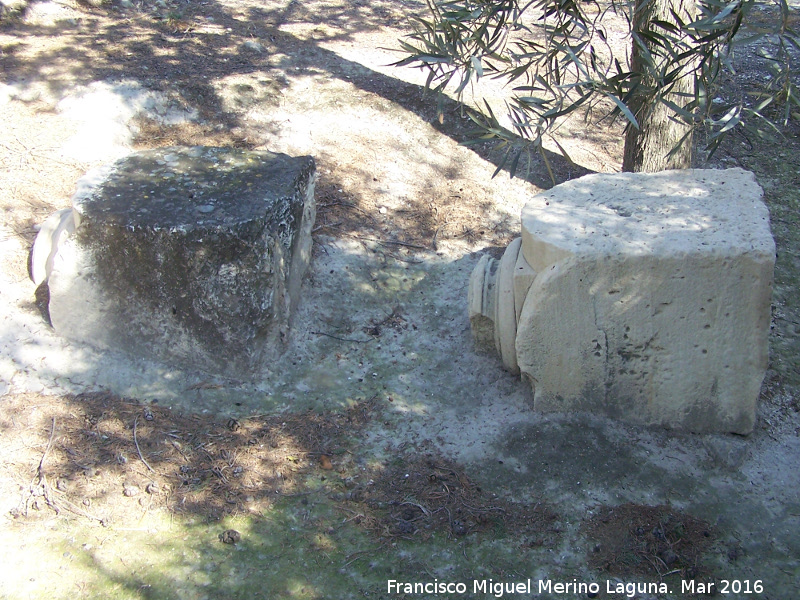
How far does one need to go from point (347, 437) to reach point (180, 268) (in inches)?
56.7

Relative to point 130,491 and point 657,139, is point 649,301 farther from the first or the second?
point 130,491

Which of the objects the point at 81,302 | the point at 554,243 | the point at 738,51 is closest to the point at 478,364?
the point at 554,243

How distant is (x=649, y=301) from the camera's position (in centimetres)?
367

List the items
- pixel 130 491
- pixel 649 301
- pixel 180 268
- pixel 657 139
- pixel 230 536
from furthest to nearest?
pixel 657 139 → pixel 180 268 → pixel 649 301 → pixel 130 491 → pixel 230 536

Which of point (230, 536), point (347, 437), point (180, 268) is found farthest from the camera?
point (180, 268)

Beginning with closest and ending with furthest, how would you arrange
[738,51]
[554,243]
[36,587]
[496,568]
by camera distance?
[36,587] < [496,568] < [554,243] < [738,51]

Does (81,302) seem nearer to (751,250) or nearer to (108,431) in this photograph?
(108,431)

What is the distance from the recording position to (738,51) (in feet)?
28.3

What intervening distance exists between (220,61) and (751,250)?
19.2ft

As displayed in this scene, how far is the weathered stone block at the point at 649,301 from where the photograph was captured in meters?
3.58

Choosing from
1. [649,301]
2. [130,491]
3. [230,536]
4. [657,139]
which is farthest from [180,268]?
[657,139]

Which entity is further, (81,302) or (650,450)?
(81,302)

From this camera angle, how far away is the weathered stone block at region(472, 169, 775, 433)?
3584 millimetres

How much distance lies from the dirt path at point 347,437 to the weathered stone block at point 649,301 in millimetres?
228
